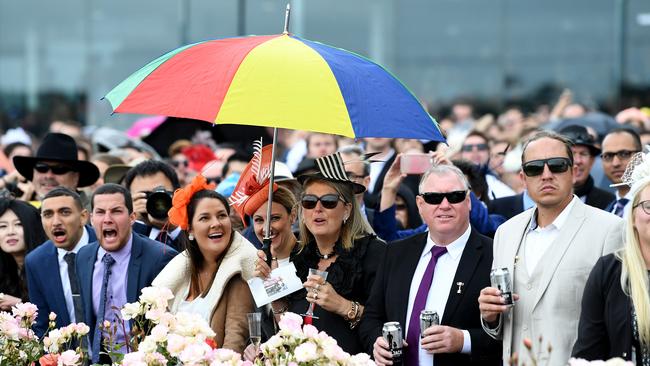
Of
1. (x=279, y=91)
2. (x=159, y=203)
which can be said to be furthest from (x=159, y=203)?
(x=279, y=91)

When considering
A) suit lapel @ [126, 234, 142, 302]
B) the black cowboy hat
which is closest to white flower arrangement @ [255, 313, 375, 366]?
suit lapel @ [126, 234, 142, 302]

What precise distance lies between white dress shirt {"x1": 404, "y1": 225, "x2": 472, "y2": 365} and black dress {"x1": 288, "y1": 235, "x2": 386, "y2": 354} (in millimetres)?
310

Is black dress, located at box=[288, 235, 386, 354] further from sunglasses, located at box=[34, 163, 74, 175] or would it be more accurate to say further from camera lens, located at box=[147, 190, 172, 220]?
sunglasses, located at box=[34, 163, 74, 175]

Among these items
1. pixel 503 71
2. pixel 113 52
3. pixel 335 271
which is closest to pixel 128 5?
pixel 113 52

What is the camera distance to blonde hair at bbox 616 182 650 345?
15.7 feet

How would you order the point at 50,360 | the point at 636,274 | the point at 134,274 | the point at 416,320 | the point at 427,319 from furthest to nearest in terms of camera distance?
1. the point at 134,274
2. the point at 416,320
3. the point at 427,319
4. the point at 50,360
5. the point at 636,274

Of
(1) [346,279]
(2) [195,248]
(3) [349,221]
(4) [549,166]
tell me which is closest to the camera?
(4) [549,166]

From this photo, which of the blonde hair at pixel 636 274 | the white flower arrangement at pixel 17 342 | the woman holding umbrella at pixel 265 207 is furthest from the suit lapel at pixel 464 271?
the white flower arrangement at pixel 17 342

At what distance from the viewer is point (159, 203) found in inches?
317

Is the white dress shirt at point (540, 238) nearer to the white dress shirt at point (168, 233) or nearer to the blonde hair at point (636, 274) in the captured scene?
the blonde hair at point (636, 274)

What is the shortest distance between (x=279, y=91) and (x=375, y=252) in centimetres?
135

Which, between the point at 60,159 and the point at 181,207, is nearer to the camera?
the point at 181,207

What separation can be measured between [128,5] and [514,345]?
1547cm

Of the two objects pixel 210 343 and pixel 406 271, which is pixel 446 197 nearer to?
pixel 406 271
